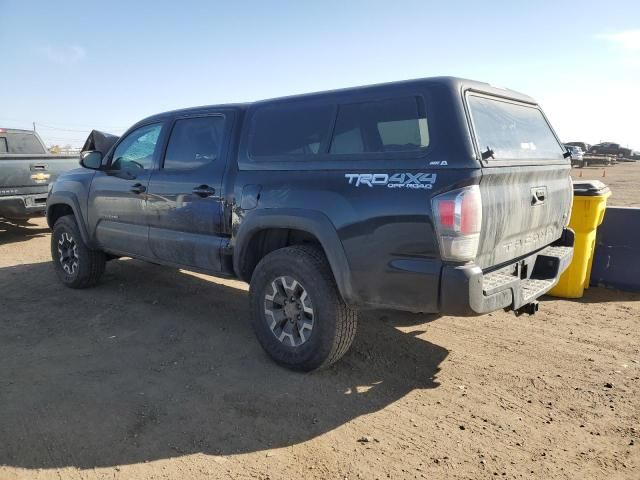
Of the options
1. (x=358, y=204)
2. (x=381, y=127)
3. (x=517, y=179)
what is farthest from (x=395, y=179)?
(x=517, y=179)

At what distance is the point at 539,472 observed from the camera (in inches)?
101

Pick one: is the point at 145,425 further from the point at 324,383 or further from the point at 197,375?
the point at 324,383

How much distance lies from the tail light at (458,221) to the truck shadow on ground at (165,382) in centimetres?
118

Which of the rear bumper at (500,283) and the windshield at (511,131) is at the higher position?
the windshield at (511,131)

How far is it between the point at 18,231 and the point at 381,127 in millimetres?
9566

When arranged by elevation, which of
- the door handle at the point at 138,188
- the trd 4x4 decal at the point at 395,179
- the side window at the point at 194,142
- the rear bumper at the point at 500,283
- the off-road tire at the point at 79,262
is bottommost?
the off-road tire at the point at 79,262

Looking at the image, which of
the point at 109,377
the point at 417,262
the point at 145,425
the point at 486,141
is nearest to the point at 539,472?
the point at 417,262

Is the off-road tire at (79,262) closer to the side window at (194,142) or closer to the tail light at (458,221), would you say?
the side window at (194,142)

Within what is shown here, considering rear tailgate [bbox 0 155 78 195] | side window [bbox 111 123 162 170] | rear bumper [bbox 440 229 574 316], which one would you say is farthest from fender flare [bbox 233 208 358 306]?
rear tailgate [bbox 0 155 78 195]

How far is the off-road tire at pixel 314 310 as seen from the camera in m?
3.40

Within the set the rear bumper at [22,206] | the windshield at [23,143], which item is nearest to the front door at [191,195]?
the rear bumper at [22,206]

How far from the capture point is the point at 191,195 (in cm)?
429

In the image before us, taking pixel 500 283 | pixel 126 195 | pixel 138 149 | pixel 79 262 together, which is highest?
pixel 138 149

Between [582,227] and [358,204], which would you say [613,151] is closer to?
[582,227]
